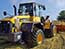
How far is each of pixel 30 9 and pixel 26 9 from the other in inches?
13.7

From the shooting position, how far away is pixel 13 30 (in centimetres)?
1139

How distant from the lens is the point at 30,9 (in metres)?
12.9

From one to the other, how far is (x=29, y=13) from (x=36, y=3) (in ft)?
2.77

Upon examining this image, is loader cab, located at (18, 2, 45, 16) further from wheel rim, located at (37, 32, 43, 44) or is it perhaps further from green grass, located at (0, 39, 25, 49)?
green grass, located at (0, 39, 25, 49)

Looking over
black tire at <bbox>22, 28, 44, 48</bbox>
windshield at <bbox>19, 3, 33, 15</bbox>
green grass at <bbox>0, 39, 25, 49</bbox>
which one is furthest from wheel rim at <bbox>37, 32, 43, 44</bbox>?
windshield at <bbox>19, 3, 33, 15</bbox>

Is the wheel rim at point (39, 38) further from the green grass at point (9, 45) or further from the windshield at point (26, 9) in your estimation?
the windshield at point (26, 9)

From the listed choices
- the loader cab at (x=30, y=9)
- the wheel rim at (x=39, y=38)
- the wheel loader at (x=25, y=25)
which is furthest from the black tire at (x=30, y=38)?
the loader cab at (x=30, y=9)

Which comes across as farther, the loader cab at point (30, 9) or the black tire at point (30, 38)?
the loader cab at point (30, 9)

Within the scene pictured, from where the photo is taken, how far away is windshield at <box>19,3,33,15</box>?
1288 centimetres

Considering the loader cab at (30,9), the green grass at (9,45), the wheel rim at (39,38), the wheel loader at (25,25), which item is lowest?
the green grass at (9,45)

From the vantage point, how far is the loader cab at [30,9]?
1280 cm

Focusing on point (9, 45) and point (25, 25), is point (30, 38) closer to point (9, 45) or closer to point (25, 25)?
point (25, 25)

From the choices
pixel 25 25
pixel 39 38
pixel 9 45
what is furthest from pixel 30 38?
pixel 9 45

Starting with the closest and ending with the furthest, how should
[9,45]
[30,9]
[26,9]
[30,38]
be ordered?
[30,38] → [9,45] → [30,9] → [26,9]
